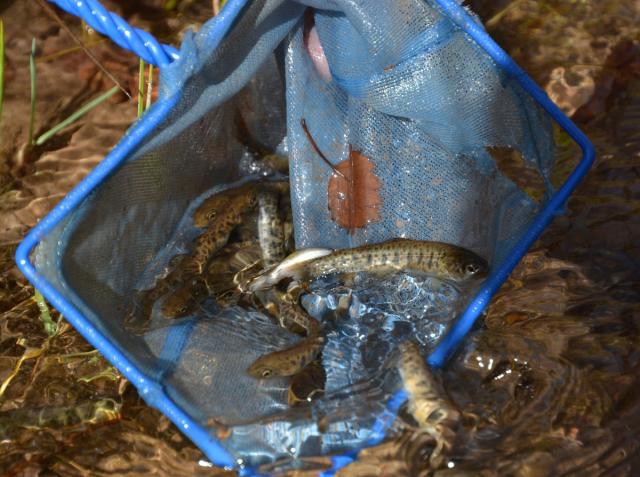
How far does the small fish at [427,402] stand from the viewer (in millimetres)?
3025

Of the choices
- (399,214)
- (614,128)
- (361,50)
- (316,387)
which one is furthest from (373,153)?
(614,128)

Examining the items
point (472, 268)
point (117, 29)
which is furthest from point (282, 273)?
point (117, 29)

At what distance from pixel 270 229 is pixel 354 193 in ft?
1.42

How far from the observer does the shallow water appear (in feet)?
10.5

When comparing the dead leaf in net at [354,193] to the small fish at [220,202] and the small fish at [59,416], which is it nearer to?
the small fish at [220,202]

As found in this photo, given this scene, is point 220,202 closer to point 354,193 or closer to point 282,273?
point 282,273

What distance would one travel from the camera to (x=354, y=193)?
3.84 m

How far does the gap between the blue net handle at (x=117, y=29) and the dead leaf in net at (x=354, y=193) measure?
1.17m

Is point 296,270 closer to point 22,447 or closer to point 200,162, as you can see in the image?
point 200,162

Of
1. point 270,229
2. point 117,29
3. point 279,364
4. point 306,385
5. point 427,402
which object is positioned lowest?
point 427,402

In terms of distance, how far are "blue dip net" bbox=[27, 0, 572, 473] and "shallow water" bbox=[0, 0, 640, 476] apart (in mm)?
309

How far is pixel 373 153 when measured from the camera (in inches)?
148

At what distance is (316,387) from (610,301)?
1.49 m

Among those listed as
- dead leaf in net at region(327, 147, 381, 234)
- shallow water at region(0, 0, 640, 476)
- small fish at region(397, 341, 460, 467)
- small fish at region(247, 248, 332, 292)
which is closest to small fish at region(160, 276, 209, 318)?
small fish at region(247, 248, 332, 292)
